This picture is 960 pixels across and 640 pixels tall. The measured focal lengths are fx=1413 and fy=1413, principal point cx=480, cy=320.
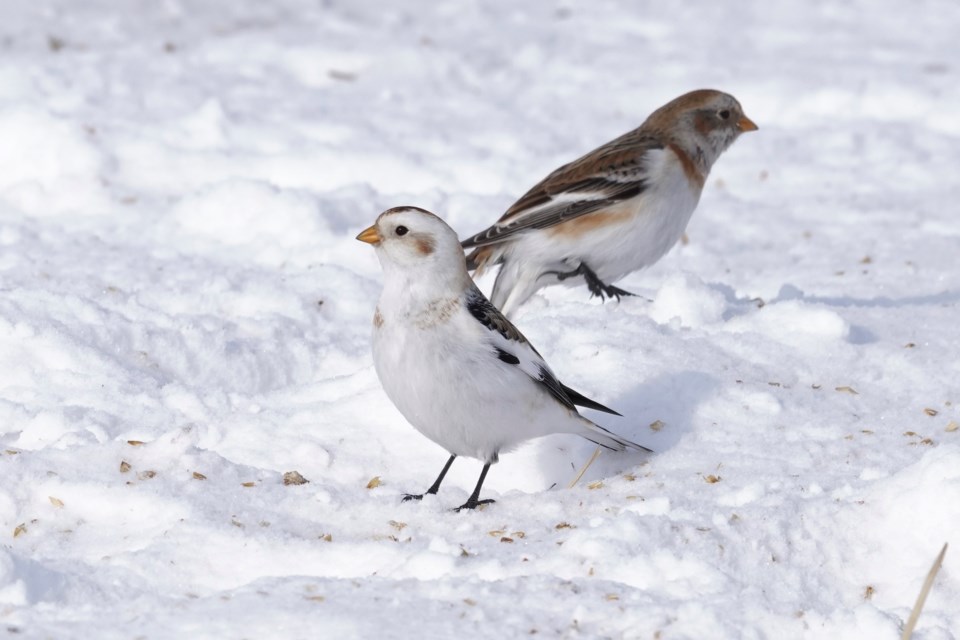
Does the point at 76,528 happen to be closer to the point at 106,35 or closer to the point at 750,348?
the point at 750,348

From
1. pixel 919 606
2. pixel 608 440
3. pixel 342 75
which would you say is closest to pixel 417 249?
pixel 608 440

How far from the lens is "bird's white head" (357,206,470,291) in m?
4.19

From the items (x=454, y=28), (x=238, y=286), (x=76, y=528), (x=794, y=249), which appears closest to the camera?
(x=76, y=528)

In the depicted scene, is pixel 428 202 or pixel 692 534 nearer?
pixel 692 534

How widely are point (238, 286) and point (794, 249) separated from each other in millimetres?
2970

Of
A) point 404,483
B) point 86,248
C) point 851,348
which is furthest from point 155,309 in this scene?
point 851,348

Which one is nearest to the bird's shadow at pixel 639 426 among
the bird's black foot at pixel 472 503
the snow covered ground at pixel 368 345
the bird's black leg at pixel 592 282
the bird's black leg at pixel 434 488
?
the snow covered ground at pixel 368 345

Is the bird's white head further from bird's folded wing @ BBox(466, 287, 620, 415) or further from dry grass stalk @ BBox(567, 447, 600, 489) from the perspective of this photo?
dry grass stalk @ BBox(567, 447, 600, 489)

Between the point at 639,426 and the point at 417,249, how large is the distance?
1055mm

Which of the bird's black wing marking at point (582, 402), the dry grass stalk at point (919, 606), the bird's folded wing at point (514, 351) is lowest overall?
the bird's black wing marking at point (582, 402)

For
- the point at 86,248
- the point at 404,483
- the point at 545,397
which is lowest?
the point at 86,248

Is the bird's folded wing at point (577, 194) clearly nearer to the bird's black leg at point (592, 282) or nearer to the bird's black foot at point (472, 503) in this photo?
the bird's black leg at point (592, 282)

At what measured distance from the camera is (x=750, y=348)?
17.5 feet

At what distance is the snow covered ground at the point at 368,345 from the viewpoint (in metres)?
3.47
